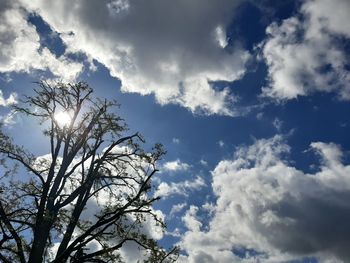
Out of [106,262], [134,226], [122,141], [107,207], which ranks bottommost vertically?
[106,262]

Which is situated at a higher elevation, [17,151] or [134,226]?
[17,151]

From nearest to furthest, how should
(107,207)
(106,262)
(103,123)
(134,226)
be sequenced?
(106,262), (134,226), (107,207), (103,123)

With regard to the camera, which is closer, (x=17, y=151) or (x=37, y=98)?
(x=17, y=151)

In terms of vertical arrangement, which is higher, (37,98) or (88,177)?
(37,98)

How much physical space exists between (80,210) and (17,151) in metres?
4.48

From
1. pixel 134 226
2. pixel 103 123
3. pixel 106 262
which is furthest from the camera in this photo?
pixel 103 123

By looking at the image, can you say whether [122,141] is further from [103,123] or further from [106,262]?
[106,262]

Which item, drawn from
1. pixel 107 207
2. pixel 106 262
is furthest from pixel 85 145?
pixel 106 262

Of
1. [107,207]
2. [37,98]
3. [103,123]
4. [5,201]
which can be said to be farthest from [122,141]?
[5,201]

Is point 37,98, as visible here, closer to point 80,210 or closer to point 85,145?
point 85,145

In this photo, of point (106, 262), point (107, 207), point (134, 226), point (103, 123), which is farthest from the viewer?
point (103, 123)

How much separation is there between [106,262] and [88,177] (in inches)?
191

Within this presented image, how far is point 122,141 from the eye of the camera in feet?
85.6

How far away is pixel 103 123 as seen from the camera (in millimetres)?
26641
